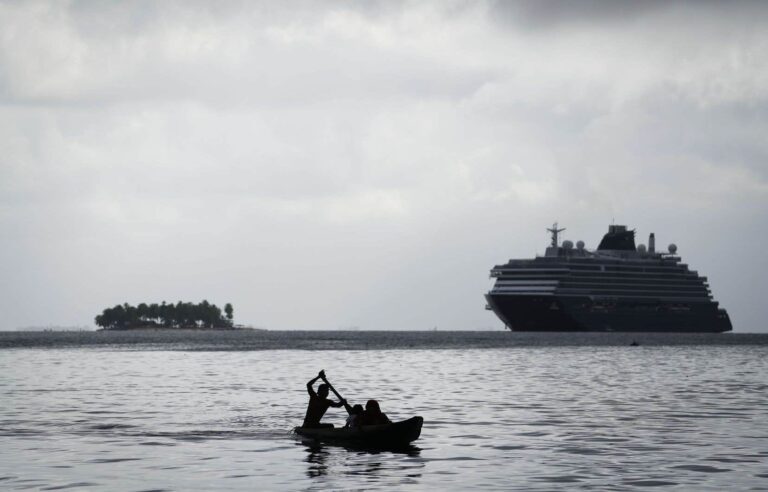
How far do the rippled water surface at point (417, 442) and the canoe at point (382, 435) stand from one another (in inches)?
22.3

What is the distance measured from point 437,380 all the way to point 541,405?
19656 millimetres

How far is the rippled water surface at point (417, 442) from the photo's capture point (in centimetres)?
2577

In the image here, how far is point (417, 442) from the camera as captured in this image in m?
32.8

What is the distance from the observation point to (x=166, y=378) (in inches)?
2768

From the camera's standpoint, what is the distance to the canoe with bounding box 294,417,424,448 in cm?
3155

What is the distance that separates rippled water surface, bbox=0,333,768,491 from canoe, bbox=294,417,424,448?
0.57m

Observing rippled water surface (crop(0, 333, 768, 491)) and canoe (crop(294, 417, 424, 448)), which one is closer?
rippled water surface (crop(0, 333, 768, 491))

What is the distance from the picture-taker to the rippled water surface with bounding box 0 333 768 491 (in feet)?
84.5

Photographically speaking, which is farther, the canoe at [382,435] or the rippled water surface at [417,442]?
the canoe at [382,435]

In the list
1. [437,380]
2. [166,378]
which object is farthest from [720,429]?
[166,378]

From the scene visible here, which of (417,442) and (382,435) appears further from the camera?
(417,442)

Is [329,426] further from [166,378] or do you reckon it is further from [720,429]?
[166,378]

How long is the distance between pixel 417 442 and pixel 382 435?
1444mm

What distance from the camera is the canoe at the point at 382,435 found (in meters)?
31.5
